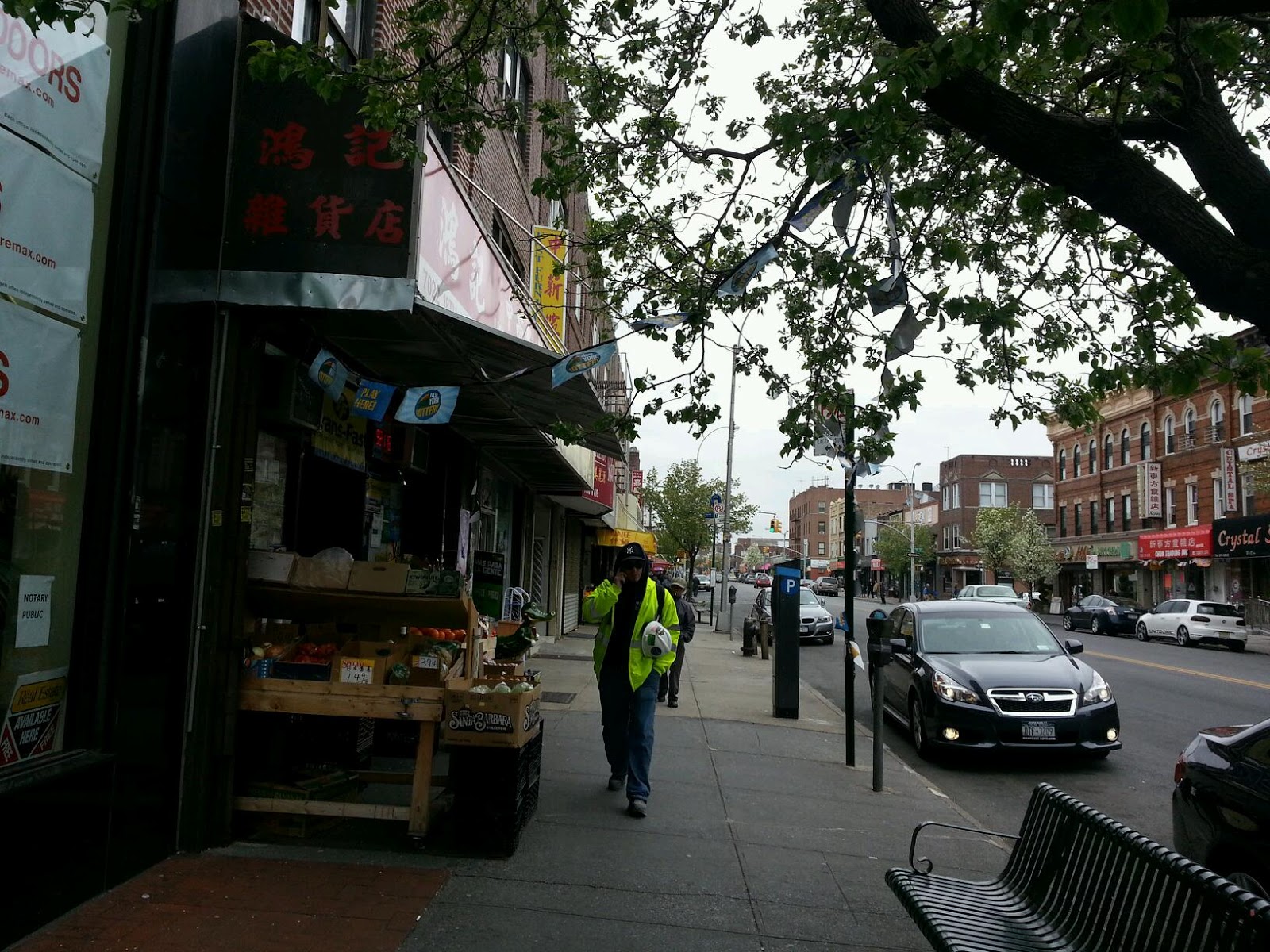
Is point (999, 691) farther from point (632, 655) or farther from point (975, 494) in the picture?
point (975, 494)

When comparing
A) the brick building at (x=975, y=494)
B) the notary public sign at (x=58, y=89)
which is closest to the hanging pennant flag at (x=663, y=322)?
the notary public sign at (x=58, y=89)

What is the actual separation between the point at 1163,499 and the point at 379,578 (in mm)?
46494

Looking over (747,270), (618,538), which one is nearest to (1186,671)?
(618,538)

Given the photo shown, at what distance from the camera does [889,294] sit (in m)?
5.43

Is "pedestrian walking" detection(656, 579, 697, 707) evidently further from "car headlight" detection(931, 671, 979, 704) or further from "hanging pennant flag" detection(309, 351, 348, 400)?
"hanging pennant flag" detection(309, 351, 348, 400)

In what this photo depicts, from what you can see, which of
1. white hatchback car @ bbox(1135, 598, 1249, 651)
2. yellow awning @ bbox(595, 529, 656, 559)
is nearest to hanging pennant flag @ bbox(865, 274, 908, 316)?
Answer: yellow awning @ bbox(595, 529, 656, 559)

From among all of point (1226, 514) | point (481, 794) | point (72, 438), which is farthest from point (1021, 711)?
point (1226, 514)

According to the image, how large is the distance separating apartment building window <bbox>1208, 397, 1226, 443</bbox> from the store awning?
3926cm

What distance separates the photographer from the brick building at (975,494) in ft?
241

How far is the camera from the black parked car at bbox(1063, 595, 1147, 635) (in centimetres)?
3459

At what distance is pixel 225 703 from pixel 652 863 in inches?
102

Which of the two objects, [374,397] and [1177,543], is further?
[1177,543]

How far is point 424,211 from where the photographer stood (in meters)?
5.59

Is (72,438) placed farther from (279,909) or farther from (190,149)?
(279,909)
